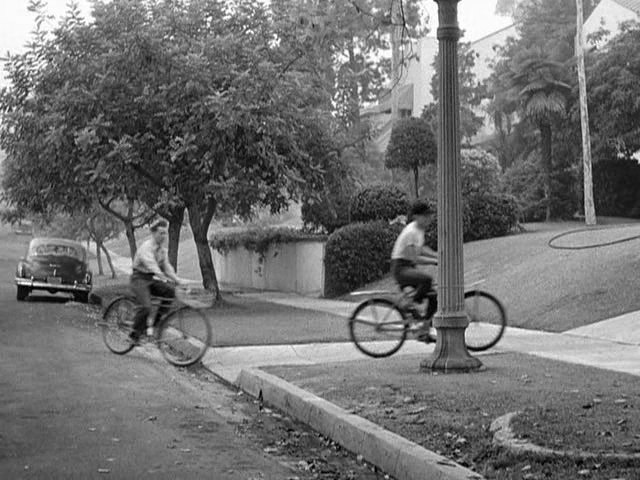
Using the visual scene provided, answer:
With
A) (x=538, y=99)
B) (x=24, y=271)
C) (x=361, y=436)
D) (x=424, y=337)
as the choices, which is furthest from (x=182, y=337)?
(x=538, y=99)

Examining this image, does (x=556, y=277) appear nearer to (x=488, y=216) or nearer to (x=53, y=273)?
(x=488, y=216)

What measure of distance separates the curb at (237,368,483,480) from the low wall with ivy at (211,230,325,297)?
2096 centimetres

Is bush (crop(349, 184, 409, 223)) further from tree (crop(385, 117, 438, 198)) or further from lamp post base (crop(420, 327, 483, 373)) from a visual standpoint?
lamp post base (crop(420, 327, 483, 373))

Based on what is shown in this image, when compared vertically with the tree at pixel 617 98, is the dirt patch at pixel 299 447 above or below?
Result: below

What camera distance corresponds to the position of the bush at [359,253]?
2992 centimetres

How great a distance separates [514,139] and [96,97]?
2905 cm

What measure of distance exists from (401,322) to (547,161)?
2820cm

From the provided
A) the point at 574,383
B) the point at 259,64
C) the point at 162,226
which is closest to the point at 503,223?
the point at 259,64

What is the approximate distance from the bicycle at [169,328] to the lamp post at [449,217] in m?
4.27

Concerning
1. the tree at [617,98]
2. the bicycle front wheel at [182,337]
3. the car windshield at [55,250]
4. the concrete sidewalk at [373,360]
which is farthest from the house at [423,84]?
the bicycle front wheel at [182,337]

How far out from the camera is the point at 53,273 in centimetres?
3066

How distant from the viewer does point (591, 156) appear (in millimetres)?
40438

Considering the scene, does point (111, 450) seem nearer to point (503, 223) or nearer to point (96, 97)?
point (96, 97)

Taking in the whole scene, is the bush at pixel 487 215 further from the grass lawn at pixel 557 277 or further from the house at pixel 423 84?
the house at pixel 423 84
